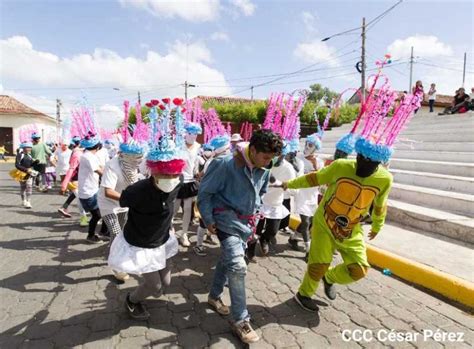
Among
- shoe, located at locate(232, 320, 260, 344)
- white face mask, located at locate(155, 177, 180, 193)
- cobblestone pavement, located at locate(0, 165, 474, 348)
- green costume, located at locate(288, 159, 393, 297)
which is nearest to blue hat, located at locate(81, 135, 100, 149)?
cobblestone pavement, located at locate(0, 165, 474, 348)

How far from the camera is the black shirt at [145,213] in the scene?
293 cm

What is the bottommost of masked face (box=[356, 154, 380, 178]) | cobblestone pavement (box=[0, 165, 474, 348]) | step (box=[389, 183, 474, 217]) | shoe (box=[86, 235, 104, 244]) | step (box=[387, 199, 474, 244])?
cobblestone pavement (box=[0, 165, 474, 348])

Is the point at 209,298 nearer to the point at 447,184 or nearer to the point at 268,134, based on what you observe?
the point at 268,134

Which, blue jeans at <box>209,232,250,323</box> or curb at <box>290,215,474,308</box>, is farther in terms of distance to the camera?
curb at <box>290,215,474,308</box>

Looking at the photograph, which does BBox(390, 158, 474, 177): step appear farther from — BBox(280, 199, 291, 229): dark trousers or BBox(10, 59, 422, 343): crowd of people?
BBox(10, 59, 422, 343): crowd of people

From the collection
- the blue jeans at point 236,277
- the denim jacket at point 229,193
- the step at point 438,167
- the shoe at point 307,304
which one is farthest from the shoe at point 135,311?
the step at point 438,167

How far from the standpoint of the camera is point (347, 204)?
3146mm

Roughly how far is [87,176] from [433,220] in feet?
19.1

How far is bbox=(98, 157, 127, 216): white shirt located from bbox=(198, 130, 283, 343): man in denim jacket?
147 centimetres

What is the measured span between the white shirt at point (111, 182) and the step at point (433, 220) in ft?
16.1

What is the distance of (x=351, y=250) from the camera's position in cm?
318

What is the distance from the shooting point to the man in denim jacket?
9.23ft

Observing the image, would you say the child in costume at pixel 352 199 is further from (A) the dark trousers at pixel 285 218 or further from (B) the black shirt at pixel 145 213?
(A) the dark trousers at pixel 285 218

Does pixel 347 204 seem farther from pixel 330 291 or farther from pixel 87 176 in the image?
pixel 87 176
